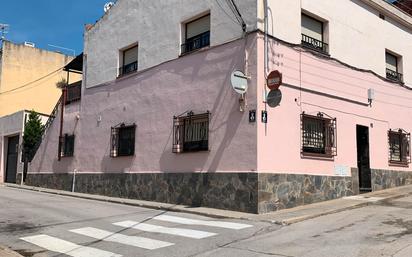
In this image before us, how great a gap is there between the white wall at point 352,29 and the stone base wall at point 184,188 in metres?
4.59

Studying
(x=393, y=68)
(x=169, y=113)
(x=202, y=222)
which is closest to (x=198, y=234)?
(x=202, y=222)

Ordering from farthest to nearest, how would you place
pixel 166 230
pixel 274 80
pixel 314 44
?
pixel 314 44
pixel 274 80
pixel 166 230

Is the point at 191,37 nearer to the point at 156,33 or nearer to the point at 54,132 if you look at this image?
the point at 156,33

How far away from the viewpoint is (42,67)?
3491 cm

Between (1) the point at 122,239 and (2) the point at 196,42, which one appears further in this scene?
(2) the point at 196,42

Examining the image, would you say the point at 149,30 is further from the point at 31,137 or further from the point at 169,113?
the point at 31,137

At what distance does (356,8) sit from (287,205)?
321 inches

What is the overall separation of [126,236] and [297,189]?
5790mm

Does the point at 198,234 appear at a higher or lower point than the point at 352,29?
lower

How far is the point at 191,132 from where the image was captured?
15891 mm

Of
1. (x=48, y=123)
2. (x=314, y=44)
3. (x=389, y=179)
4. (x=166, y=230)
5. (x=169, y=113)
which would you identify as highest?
(x=314, y=44)

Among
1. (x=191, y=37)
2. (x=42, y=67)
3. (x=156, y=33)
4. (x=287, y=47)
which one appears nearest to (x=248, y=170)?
(x=287, y=47)

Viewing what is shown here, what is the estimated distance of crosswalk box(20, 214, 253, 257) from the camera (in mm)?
9288

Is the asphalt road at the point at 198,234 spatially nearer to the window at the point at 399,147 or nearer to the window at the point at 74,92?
the window at the point at 399,147
